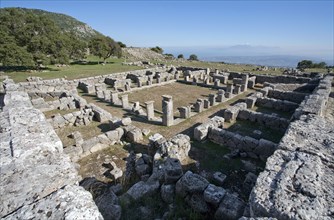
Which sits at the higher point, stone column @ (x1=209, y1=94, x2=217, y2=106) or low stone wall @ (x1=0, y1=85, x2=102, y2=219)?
low stone wall @ (x1=0, y1=85, x2=102, y2=219)

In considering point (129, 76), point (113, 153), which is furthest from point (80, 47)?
point (113, 153)

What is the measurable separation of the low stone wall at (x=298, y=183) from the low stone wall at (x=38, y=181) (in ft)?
7.60

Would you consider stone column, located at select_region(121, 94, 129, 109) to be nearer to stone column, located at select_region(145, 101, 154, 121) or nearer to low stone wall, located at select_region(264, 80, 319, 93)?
stone column, located at select_region(145, 101, 154, 121)

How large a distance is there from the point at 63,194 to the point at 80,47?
35192mm

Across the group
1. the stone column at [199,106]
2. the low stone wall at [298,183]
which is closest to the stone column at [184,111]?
the stone column at [199,106]

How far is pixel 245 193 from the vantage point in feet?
19.0

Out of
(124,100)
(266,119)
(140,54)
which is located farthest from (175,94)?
(140,54)

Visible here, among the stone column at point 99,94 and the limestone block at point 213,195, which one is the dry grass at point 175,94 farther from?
the limestone block at point 213,195

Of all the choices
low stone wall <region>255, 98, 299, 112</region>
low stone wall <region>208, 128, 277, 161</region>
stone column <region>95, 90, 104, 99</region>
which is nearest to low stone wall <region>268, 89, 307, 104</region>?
low stone wall <region>255, 98, 299, 112</region>

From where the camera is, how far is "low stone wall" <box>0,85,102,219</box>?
2.19m

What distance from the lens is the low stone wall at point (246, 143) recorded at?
753 centimetres

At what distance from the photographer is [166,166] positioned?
5.55 metres

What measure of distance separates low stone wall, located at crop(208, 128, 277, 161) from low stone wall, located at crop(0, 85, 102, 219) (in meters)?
7.04

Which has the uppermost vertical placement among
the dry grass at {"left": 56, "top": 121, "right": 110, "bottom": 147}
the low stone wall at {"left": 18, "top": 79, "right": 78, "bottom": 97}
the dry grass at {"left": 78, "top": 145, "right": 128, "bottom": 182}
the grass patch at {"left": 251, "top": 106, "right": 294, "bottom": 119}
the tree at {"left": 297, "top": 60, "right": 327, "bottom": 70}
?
the tree at {"left": 297, "top": 60, "right": 327, "bottom": 70}
